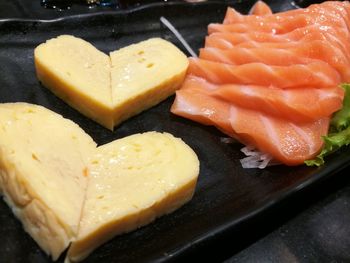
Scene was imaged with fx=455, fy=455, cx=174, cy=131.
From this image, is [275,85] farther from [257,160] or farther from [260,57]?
Result: [257,160]

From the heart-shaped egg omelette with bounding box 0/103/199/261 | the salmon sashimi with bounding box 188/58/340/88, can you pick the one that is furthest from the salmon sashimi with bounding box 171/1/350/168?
the heart-shaped egg omelette with bounding box 0/103/199/261

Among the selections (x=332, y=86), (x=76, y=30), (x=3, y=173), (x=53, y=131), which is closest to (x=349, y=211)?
(x=332, y=86)

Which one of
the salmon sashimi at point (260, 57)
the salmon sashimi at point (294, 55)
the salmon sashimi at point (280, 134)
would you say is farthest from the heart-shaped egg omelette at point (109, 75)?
the salmon sashimi at point (280, 134)

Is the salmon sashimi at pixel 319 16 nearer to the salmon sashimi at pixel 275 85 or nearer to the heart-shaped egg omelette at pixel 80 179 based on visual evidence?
the salmon sashimi at pixel 275 85

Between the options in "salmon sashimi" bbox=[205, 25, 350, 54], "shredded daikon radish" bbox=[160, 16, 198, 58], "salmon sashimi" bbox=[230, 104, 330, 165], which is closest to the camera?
"salmon sashimi" bbox=[230, 104, 330, 165]

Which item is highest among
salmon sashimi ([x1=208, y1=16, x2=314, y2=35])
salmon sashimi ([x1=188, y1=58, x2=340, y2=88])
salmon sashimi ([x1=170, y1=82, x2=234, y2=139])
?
salmon sashimi ([x1=208, y1=16, x2=314, y2=35])

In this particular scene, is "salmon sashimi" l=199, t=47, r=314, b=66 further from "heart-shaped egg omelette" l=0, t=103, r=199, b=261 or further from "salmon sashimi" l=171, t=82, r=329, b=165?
"heart-shaped egg omelette" l=0, t=103, r=199, b=261

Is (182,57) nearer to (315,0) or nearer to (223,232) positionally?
(223,232)
